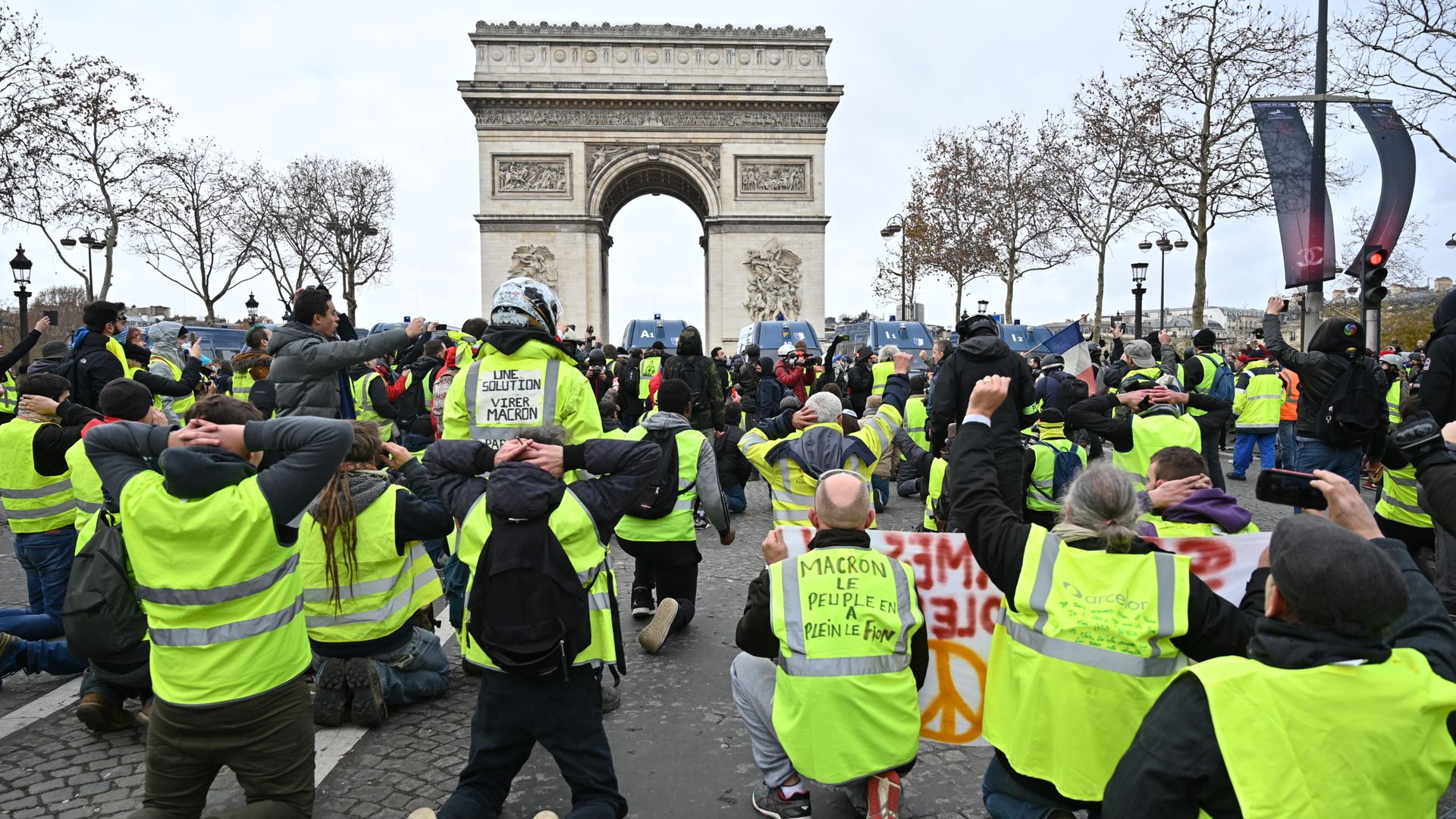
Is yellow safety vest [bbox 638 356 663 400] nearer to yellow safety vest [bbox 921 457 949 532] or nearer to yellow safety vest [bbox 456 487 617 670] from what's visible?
yellow safety vest [bbox 921 457 949 532]

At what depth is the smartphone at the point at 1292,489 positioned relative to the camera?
232cm

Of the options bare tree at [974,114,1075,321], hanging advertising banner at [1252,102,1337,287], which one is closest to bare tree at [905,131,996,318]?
bare tree at [974,114,1075,321]

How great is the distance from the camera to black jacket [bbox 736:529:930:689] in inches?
123

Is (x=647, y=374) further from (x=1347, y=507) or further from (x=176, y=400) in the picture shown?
(x=1347, y=507)

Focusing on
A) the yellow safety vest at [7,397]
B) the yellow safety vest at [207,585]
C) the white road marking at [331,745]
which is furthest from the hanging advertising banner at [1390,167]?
the yellow safety vest at [7,397]

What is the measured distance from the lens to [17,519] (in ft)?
17.6

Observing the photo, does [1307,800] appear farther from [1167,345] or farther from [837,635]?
[1167,345]

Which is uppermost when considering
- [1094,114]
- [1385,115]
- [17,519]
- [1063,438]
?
[1094,114]

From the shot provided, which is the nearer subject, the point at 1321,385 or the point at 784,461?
the point at 784,461

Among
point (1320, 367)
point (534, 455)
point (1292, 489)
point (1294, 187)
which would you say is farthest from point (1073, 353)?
point (1294, 187)

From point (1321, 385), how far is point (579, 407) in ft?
19.5

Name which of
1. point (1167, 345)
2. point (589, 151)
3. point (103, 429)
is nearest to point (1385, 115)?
point (1167, 345)

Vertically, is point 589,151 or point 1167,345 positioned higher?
point 589,151

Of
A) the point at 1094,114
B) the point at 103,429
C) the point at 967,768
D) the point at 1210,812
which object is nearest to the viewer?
the point at 1210,812
